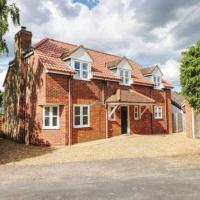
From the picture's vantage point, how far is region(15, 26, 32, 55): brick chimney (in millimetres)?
21070

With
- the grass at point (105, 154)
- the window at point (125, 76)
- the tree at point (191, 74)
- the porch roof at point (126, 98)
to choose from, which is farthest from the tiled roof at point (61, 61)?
the tree at point (191, 74)

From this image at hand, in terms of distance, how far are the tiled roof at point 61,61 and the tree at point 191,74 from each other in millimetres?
8489

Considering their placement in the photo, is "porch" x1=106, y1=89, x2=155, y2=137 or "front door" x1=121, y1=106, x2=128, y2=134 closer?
"porch" x1=106, y1=89, x2=155, y2=137

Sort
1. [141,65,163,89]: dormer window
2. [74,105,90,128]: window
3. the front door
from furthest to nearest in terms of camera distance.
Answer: [141,65,163,89]: dormer window
the front door
[74,105,90,128]: window

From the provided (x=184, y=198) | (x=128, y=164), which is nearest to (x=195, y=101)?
(x=128, y=164)

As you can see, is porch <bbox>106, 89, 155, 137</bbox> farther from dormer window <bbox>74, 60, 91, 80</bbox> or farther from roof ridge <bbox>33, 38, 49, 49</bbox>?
roof ridge <bbox>33, 38, 49, 49</bbox>

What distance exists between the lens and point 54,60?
1981cm

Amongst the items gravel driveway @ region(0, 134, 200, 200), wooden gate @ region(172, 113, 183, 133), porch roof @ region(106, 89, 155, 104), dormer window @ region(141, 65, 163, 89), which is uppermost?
dormer window @ region(141, 65, 163, 89)

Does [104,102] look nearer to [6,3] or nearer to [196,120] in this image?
[196,120]

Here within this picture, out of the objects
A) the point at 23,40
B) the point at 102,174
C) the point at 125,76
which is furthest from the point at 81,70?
the point at 102,174

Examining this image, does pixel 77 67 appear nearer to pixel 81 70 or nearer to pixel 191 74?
pixel 81 70

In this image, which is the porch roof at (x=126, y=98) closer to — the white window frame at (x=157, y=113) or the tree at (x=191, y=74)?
the white window frame at (x=157, y=113)

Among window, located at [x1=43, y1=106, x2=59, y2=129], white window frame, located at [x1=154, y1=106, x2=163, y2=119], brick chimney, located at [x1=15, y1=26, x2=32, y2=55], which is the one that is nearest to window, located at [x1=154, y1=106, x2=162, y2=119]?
white window frame, located at [x1=154, y1=106, x2=163, y2=119]

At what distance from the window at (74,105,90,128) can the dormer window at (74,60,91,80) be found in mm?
2369
